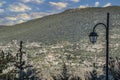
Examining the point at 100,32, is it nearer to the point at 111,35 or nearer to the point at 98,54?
the point at 111,35

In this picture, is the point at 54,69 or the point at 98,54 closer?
the point at 54,69

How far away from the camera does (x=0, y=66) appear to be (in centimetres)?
4197

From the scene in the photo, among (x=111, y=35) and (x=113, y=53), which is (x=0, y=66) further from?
(x=111, y=35)

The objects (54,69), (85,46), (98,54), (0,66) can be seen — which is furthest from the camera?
(85,46)

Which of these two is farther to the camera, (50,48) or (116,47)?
(50,48)

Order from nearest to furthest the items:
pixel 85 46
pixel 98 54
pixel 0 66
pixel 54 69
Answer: pixel 0 66 < pixel 54 69 < pixel 98 54 < pixel 85 46

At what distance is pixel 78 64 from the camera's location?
157 meters

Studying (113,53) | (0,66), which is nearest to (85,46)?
(113,53)

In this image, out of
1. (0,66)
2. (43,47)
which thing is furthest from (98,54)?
(0,66)

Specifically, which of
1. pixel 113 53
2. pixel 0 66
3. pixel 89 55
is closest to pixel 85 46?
pixel 89 55

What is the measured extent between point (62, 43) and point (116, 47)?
27.9 meters

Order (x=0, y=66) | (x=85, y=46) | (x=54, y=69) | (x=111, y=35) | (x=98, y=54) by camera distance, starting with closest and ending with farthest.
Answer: (x=0, y=66) → (x=54, y=69) → (x=98, y=54) → (x=85, y=46) → (x=111, y=35)

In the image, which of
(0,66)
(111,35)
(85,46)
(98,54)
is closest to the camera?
(0,66)

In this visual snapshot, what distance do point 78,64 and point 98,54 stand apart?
10154mm
